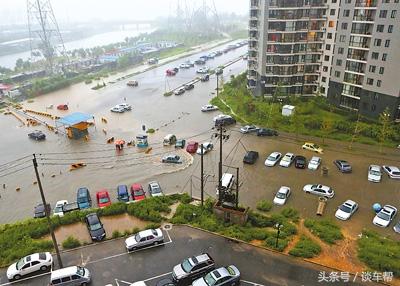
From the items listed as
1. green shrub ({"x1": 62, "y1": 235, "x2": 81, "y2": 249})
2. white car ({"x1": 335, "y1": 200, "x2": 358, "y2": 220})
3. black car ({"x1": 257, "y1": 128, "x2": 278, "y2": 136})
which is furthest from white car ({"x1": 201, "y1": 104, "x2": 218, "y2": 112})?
green shrub ({"x1": 62, "y1": 235, "x2": 81, "y2": 249})

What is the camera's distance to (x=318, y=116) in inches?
2250

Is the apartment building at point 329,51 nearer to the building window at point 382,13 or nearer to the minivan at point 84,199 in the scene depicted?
the building window at point 382,13

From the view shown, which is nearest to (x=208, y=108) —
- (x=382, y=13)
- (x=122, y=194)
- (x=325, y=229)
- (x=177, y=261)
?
(x=382, y=13)

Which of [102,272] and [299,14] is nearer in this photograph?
[102,272]

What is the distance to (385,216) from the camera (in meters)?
32.3

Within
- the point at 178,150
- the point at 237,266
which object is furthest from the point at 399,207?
the point at 178,150

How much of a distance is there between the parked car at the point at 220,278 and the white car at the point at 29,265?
11.4 metres

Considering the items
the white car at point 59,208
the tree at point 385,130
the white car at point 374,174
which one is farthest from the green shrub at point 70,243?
the tree at point 385,130

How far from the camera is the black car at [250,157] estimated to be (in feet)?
145

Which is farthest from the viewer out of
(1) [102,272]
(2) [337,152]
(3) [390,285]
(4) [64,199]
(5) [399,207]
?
(2) [337,152]

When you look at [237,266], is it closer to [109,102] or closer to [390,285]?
[390,285]

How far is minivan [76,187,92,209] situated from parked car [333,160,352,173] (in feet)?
99.1

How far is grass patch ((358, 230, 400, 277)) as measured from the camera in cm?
2453

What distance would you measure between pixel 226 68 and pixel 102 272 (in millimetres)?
92770
